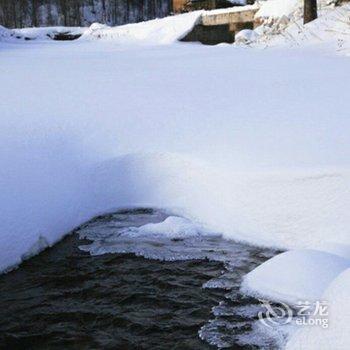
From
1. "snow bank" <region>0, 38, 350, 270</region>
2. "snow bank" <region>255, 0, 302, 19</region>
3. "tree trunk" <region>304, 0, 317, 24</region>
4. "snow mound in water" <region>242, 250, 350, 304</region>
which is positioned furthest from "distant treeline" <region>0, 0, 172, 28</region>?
"snow mound in water" <region>242, 250, 350, 304</region>

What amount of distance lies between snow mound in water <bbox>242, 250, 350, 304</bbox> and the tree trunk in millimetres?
8252

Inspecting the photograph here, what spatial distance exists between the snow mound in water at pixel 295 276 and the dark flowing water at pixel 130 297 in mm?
112

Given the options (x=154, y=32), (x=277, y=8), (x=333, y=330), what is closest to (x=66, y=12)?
(x=154, y=32)

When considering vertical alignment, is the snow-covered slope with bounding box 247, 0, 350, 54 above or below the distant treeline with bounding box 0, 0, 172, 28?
below

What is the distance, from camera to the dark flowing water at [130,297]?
6.78 ft

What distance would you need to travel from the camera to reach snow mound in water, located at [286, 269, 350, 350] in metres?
1.66

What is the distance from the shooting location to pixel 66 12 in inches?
890

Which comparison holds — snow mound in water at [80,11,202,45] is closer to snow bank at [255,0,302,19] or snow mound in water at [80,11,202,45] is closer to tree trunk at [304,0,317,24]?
snow bank at [255,0,302,19]

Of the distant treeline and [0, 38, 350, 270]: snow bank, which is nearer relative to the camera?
[0, 38, 350, 270]: snow bank

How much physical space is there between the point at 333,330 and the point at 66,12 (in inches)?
921

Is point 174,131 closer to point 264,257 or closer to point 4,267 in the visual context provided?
point 264,257

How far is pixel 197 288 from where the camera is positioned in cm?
249

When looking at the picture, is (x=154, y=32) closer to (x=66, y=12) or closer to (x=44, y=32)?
(x=44, y=32)

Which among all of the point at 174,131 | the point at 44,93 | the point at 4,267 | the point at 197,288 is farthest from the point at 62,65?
the point at 197,288
